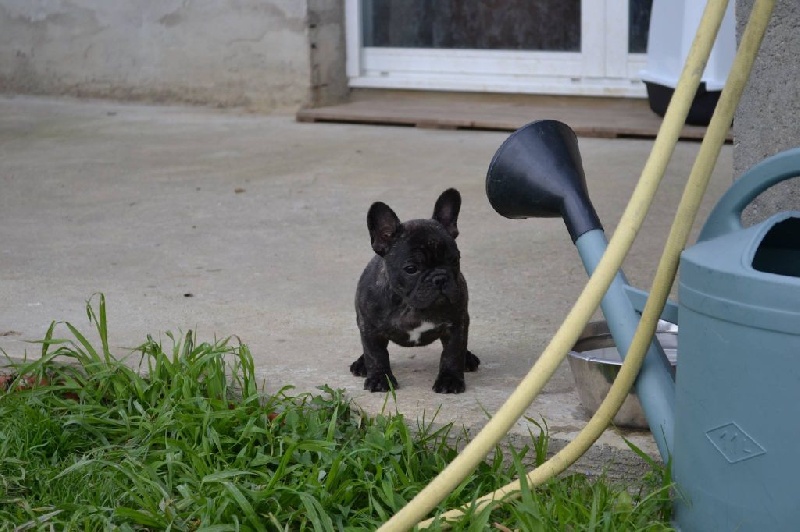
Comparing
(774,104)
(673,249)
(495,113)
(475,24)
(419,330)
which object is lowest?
(495,113)

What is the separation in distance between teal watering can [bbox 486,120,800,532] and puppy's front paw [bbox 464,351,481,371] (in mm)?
780

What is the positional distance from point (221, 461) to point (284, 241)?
218 centimetres

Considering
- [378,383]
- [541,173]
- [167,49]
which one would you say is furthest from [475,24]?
[541,173]

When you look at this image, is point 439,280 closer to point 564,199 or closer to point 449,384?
point 449,384

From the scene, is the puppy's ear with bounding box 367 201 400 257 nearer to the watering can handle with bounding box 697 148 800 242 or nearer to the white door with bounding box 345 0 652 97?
the watering can handle with bounding box 697 148 800 242

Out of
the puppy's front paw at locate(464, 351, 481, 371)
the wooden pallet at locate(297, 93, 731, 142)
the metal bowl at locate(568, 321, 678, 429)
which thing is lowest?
the wooden pallet at locate(297, 93, 731, 142)

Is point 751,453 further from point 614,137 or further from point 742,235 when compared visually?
point 614,137

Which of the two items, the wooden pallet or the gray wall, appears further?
the wooden pallet

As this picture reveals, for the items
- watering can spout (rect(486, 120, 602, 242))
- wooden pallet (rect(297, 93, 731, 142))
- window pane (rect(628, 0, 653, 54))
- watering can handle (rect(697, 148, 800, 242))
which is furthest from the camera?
window pane (rect(628, 0, 653, 54))

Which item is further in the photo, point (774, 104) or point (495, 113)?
point (495, 113)

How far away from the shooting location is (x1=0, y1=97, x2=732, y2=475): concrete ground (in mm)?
3295

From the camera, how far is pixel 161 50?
8.54m

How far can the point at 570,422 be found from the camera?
2791mm

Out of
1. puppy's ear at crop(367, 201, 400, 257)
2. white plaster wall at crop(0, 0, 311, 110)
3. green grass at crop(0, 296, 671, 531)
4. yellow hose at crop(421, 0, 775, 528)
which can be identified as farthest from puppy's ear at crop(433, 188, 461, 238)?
white plaster wall at crop(0, 0, 311, 110)
